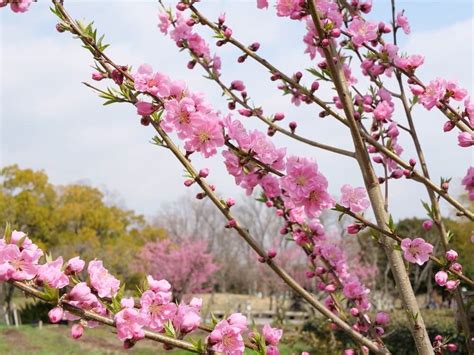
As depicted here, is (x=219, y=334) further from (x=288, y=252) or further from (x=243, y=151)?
(x=288, y=252)

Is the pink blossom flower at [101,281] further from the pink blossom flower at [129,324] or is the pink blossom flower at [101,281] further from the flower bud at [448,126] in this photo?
the flower bud at [448,126]

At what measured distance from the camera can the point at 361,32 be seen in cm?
264

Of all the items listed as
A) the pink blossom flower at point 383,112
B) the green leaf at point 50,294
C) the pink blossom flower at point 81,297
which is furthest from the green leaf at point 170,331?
the pink blossom flower at point 383,112

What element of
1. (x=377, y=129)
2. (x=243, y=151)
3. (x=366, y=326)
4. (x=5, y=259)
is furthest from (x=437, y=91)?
(x=5, y=259)

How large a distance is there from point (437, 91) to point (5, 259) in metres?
1.85

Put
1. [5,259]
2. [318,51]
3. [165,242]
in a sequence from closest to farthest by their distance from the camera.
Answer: [5,259] < [318,51] < [165,242]

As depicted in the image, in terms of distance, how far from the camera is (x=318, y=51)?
9.35 feet

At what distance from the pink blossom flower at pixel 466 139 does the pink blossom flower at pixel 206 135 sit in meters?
1.07

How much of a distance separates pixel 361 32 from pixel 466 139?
0.71m

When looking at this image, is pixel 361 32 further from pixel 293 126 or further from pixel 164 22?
pixel 164 22

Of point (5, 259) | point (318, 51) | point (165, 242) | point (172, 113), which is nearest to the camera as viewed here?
point (5, 259)

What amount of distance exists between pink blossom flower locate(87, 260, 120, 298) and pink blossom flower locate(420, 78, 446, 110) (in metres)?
1.53

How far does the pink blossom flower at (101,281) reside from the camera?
1684mm

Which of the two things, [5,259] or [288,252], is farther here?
[288,252]
